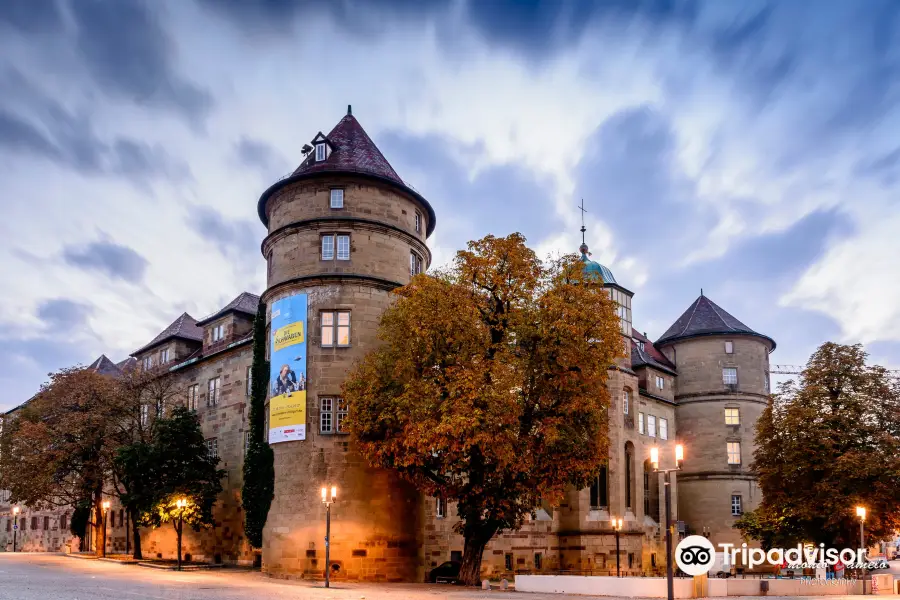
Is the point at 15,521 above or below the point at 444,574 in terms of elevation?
below

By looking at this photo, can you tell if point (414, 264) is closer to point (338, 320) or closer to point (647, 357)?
point (338, 320)

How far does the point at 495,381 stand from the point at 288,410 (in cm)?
1111

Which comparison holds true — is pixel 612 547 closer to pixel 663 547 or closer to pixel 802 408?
pixel 663 547

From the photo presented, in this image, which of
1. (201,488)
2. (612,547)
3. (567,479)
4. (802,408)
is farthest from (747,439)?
(201,488)

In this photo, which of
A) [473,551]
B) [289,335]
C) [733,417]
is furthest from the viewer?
[733,417]

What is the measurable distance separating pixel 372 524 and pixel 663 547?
3060cm

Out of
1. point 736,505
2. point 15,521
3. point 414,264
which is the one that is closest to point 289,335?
point 414,264

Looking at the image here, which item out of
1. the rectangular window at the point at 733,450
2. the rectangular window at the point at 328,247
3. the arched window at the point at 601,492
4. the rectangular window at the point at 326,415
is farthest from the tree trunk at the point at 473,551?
the rectangular window at the point at 733,450

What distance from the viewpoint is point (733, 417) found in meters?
65.9

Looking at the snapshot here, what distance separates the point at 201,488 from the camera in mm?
46656

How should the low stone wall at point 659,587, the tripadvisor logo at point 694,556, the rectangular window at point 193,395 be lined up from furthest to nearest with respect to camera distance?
the rectangular window at point 193,395 → the tripadvisor logo at point 694,556 → the low stone wall at point 659,587

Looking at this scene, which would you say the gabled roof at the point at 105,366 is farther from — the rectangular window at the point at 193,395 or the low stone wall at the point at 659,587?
the low stone wall at the point at 659,587

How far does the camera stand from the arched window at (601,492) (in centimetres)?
5342

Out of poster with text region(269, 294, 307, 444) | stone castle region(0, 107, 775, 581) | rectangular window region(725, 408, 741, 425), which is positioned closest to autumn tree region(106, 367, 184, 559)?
stone castle region(0, 107, 775, 581)
